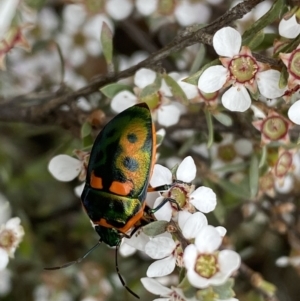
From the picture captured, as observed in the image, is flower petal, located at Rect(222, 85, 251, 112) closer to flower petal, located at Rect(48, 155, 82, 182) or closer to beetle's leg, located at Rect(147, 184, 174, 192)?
beetle's leg, located at Rect(147, 184, 174, 192)

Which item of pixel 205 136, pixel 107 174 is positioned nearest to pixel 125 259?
pixel 205 136

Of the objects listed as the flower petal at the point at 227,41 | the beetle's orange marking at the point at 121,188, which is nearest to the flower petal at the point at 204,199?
the beetle's orange marking at the point at 121,188

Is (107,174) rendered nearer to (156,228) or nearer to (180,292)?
(156,228)

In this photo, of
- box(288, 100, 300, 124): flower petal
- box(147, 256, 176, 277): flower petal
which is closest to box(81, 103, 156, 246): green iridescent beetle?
box(147, 256, 176, 277): flower petal

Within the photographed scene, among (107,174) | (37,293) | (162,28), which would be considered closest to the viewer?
(107,174)

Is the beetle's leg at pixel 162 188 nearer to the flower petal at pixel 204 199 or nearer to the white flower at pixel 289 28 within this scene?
the flower petal at pixel 204 199
